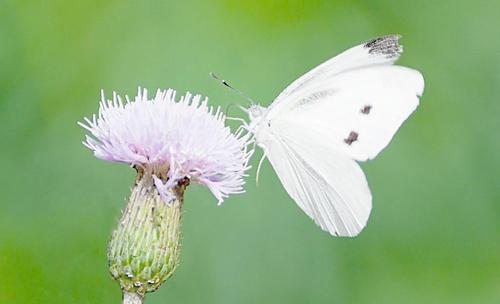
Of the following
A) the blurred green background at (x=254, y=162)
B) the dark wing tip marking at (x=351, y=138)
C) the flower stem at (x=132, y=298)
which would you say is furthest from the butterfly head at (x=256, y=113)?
the blurred green background at (x=254, y=162)

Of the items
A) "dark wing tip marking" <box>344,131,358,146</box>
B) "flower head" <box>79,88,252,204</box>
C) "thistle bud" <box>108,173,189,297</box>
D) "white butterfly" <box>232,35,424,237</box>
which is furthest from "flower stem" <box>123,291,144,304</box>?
"dark wing tip marking" <box>344,131,358,146</box>

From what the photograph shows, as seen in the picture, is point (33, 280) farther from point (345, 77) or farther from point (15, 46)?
point (345, 77)

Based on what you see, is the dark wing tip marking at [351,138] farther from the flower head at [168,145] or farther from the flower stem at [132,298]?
the flower stem at [132,298]

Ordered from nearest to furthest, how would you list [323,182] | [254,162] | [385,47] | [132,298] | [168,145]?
1. [132,298]
2. [168,145]
3. [385,47]
4. [323,182]
5. [254,162]

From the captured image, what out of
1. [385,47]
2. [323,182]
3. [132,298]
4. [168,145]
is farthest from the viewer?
[323,182]

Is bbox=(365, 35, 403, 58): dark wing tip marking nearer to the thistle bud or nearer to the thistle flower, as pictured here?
the thistle flower

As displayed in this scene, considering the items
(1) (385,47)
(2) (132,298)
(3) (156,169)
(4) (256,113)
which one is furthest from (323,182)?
(2) (132,298)

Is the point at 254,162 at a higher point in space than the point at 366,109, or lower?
higher

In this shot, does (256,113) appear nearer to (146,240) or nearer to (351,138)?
(351,138)
